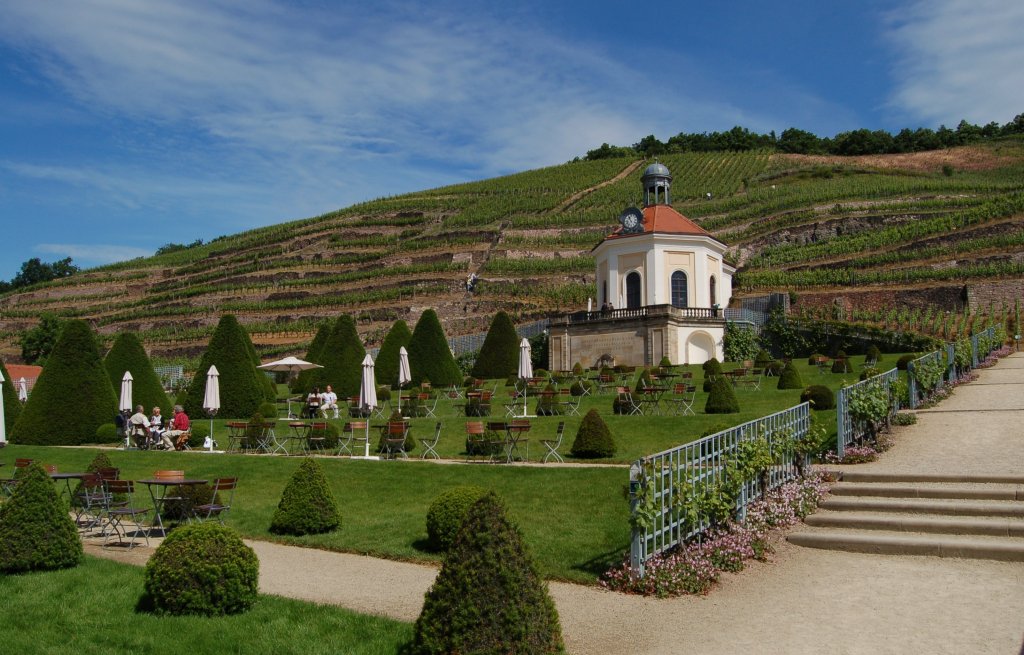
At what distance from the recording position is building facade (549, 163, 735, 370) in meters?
35.9

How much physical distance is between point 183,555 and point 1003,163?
3996 inches

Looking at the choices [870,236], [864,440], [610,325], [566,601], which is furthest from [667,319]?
→ [870,236]

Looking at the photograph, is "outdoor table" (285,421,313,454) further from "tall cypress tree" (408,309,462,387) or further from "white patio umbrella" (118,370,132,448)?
"tall cypress tree" (408,309,462,387)

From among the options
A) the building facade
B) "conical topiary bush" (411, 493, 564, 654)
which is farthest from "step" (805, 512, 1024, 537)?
the building facade

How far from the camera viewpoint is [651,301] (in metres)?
39.1

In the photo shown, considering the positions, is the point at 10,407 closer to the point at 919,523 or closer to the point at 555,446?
the point at 555,446

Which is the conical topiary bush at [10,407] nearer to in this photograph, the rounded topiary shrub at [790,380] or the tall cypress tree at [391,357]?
the tall cypress tree at [391,357]

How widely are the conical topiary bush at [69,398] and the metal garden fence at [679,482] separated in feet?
64.6

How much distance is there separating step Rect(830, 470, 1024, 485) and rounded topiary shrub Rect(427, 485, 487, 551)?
5.05 m

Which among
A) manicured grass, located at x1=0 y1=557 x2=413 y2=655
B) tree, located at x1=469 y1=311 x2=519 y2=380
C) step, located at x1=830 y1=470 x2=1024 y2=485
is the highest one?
tree, located at x1=469 y1=311 x2=519 y2=380

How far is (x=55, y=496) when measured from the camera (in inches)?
372

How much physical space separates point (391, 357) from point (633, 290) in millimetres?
13114

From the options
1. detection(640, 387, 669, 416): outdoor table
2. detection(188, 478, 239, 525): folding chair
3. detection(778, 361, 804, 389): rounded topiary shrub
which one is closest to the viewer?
detection(188, 478, 239, 525): folding chair

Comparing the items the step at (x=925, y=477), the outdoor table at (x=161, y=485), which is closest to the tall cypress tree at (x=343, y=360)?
the outdoor table at (x=161, y=485)
